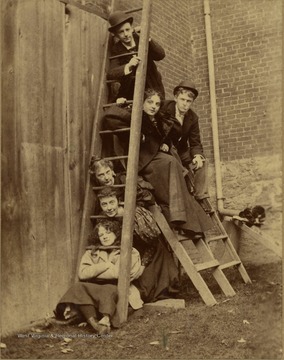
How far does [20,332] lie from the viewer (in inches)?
157

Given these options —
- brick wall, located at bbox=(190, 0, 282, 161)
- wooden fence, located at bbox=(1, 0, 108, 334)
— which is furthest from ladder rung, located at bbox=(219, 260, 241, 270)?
brick wall, located at bbox=(190, 0, 282, 161)

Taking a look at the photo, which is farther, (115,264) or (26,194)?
(115,264)

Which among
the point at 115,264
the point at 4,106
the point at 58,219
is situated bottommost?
the point at 115,264

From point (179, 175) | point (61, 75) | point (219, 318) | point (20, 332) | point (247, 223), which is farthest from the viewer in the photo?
point (247, 223)

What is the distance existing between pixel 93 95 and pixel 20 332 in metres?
2.38

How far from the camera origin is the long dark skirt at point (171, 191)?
4910 millimetres

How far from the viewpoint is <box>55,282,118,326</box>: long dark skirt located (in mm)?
4121

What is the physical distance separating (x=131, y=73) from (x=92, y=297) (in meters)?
2.23

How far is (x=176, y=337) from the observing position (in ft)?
12.8

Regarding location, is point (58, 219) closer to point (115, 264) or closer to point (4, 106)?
A: point (115, 264)

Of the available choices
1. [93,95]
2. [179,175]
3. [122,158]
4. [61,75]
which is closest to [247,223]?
[179,175]

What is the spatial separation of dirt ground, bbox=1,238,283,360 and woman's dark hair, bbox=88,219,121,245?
720mm

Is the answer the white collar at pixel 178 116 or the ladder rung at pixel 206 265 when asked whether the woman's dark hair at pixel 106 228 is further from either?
the white collar at pixel 178 116

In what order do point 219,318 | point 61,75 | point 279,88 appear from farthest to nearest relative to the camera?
point 279,88 → point 61,75 → point 219,318
